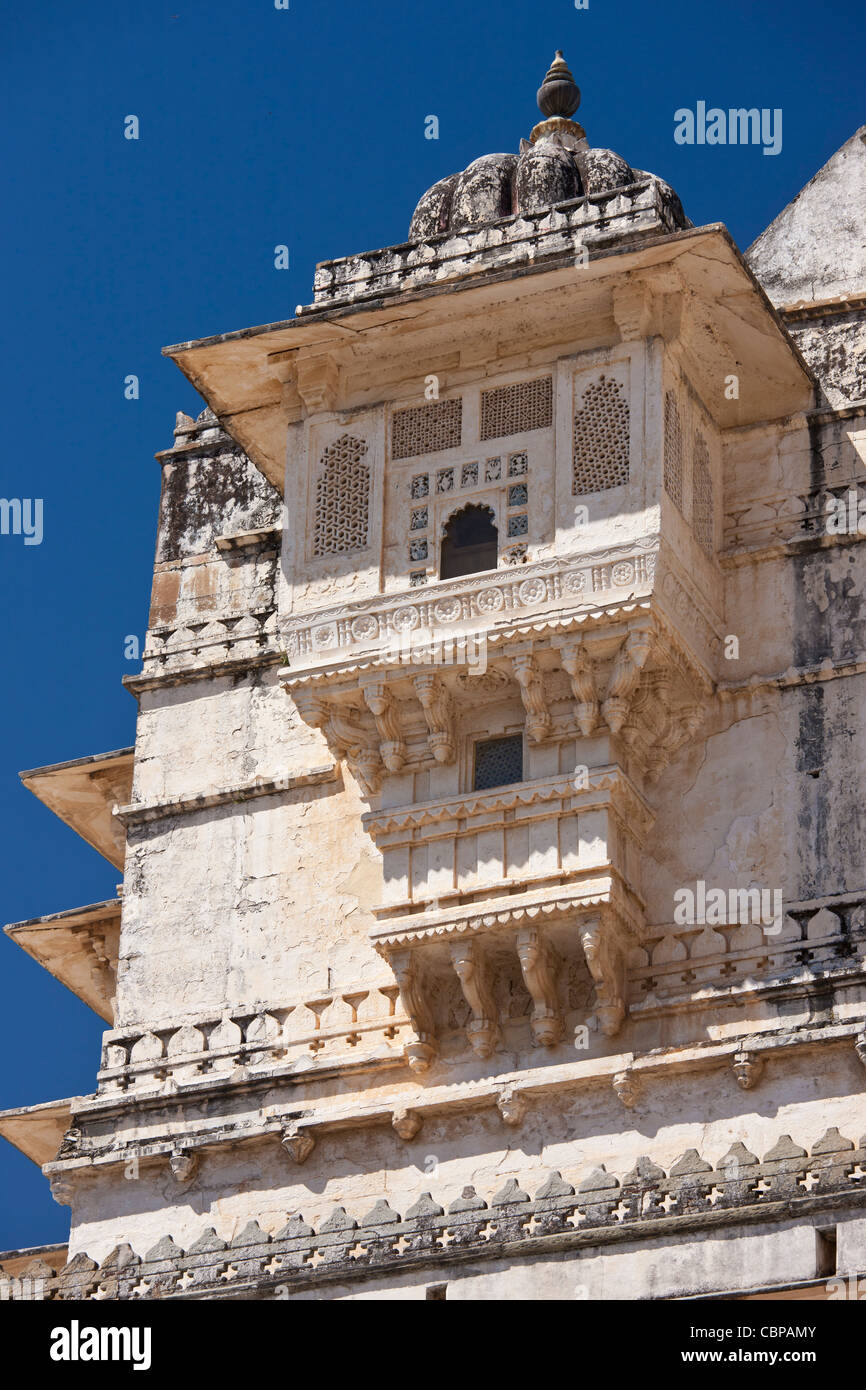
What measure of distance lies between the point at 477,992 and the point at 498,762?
1.37m

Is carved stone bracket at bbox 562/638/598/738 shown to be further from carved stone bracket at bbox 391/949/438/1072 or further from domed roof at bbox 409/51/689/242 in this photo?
domed roof at bbox 409/51/689/242


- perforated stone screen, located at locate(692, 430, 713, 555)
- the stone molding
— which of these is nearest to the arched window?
perforated stone screen, located at locate(692, 430, 713, 555)

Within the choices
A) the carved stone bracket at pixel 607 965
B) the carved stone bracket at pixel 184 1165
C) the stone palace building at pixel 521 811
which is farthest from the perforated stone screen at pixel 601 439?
the carved stone bracket at pixel 184 1165

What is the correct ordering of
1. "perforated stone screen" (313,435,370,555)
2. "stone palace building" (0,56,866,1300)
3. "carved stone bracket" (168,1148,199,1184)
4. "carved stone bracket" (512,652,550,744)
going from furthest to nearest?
"perforated stone screen" (313,435,370,555) → "carved stone bracket" (168,1148,199,1184) → "carved stone bracket" (512,652,550,744) → "stone palace building" (0,56,866,1300)

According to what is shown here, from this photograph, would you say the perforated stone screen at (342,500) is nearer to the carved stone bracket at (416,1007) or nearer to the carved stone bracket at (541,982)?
the carved stone bracket at (416,1007)

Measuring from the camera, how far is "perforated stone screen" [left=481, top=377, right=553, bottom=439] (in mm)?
18266

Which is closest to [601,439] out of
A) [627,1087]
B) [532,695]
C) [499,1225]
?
[532,695]

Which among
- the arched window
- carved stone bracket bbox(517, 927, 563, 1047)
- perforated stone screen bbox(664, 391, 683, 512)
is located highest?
perforated stone screen bbox(664, 391, 683, 512)

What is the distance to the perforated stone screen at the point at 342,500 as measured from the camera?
18.4 metres

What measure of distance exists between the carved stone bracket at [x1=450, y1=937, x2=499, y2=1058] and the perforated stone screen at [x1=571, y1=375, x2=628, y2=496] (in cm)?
266

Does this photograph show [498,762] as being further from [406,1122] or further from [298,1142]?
[298,1142]

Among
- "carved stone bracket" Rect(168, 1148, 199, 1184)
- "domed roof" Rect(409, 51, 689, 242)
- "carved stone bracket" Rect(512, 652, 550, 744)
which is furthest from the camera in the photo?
"domed roof" Rect(409, 51, 689, 242)

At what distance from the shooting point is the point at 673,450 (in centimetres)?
1795

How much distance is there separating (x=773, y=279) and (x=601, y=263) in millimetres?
2180
